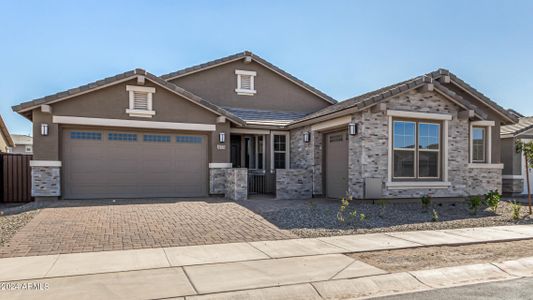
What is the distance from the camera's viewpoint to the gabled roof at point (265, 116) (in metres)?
17.0

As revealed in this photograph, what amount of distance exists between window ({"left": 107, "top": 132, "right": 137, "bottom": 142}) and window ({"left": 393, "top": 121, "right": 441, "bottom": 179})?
965 cm

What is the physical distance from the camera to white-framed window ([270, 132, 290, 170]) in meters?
17.4

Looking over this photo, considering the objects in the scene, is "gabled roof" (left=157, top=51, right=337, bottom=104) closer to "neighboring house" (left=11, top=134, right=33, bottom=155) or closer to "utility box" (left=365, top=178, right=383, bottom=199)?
"utility box" (left=365, top=178, right=383, bottom=199)

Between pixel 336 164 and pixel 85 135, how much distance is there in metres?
9.51

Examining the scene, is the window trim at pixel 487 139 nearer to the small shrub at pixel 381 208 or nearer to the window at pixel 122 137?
the small shrub at pixel 381 208

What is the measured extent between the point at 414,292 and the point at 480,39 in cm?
1313

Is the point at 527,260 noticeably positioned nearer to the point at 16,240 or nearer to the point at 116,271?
the point at 116,271

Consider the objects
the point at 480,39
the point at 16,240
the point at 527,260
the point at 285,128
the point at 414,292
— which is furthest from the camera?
the point at 285,128

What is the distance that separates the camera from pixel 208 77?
1875cm

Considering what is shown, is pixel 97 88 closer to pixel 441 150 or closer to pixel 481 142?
pixel 441 150

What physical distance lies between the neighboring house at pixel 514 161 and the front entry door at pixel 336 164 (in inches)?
389

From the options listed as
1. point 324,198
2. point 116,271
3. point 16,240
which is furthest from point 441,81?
point 16,240

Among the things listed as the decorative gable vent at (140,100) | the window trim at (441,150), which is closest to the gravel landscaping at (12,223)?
the decorative gable vent at (140,100)

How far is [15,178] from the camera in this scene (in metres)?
14.6
